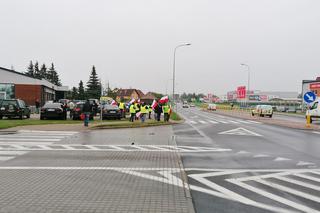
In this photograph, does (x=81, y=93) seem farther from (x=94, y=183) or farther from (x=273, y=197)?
(x=273, y=197)

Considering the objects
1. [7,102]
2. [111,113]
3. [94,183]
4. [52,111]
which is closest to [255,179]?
[94,183]

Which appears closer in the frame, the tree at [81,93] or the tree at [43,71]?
the tree at [81,93]

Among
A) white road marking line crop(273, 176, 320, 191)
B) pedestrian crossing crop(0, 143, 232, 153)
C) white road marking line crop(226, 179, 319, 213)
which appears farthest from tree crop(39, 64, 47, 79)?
white road marking line crop(226, 179, 319, 213)

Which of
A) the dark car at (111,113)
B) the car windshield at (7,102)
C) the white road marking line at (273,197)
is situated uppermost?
the car windshield at (7,102)

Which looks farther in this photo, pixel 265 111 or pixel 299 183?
pixel 265 111

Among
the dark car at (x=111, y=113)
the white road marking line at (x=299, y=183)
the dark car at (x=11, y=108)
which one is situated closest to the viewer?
the white road marking line at (x=299, y=183)

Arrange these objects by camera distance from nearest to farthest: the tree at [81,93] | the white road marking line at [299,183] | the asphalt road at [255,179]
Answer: the asphalt road at [255,179] → the white road marking line at [299,183] → the tree at [81,93]

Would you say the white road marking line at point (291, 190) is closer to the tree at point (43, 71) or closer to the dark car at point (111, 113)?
the dark car at point (111, 113)

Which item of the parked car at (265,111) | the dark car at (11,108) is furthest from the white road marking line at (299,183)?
the parked car at (265,111)

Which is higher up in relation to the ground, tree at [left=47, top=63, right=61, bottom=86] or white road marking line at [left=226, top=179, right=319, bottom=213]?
tree at [left=47, top=63, right=61, bottom=86]

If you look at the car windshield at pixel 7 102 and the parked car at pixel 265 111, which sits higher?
the car windshield at pixel 7 102

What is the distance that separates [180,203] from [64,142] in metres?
9.52

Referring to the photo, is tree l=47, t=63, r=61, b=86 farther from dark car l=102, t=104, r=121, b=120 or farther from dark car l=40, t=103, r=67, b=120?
dark car l=40, t=103, r=67, b=120

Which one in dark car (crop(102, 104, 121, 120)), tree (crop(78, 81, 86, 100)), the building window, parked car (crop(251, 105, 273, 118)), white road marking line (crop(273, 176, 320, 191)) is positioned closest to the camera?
white road marking line (crop(273, 176, 320, 191))
